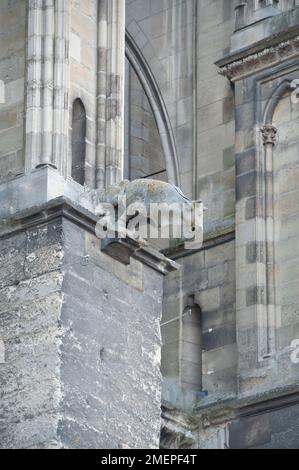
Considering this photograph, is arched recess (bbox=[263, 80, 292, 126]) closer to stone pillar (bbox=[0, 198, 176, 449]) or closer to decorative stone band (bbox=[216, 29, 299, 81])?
decorative stone band (bbox=[216, 29, 299, 81])

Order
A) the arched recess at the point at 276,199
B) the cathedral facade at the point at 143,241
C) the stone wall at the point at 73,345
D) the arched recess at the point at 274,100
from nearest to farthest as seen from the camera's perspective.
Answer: the stone wall at the point at 73,345 < the cathedral facade at the point at 143,241 < the arched recess at the point at 276,199 < the arched recess at the point at 274,100

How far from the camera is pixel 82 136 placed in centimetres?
2158

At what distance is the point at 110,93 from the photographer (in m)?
21.8

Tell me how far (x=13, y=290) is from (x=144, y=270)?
4.34ft

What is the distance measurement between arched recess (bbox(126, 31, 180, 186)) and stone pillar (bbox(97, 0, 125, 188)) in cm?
737

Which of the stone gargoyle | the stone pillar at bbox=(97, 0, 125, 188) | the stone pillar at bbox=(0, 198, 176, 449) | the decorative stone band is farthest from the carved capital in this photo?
the stone gargoyle

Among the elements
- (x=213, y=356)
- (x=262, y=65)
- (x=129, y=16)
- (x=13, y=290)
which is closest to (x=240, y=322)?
(x=213, y=356)

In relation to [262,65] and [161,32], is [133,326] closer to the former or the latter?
[262,65]

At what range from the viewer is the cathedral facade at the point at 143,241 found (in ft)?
66.9

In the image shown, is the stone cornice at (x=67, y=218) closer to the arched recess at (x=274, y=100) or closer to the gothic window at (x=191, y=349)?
the gothic window at (x=191, y=349)

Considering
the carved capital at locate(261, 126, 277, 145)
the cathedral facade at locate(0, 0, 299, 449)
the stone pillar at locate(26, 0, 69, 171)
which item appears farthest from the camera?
the carved capital at locate(261, 126, 277, 145)

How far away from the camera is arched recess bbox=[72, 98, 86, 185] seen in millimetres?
21422

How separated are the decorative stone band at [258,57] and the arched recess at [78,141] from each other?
6899 mm

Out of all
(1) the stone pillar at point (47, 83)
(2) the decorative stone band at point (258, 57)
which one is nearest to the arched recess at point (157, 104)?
(2) the decorative stone band at point (258, 57)
